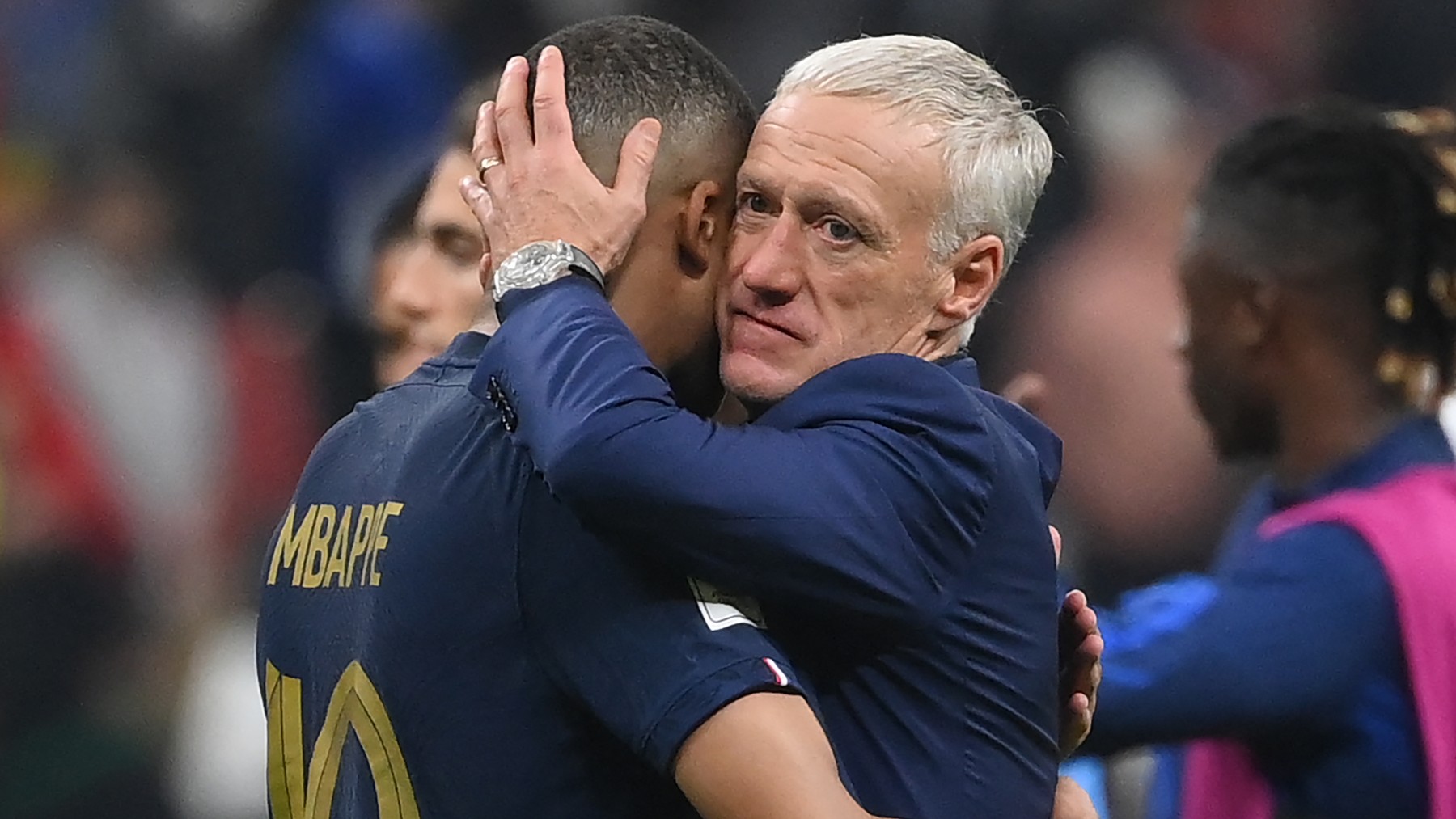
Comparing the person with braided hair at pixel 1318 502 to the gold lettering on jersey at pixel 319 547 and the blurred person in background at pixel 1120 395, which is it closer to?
the gold lettering on jersey at pixel 319 547

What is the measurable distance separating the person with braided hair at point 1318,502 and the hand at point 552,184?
1.19 metres

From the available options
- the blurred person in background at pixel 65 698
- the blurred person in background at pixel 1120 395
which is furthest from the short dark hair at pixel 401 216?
the blurred person in background at pixel 1120 395

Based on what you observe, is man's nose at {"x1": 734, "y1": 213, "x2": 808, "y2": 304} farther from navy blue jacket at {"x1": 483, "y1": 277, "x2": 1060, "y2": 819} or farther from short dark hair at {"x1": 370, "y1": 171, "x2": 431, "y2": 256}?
short dark hair at {"x1": 370, "y1": 171, "x2": 431, "y2": 256}

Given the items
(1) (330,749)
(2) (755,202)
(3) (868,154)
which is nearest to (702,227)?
(2) (755,202)

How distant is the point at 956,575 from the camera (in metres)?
1.69

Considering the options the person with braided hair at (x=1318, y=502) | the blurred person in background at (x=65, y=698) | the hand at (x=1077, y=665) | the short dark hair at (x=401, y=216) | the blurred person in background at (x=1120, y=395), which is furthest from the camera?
the blurred person in background at (x=1120, y=395)

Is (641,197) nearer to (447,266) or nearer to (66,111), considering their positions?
(447,266)

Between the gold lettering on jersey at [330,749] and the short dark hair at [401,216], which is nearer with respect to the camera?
the gold lettering on jersey at [330,749]

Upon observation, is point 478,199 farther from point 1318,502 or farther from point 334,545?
point 1318,502

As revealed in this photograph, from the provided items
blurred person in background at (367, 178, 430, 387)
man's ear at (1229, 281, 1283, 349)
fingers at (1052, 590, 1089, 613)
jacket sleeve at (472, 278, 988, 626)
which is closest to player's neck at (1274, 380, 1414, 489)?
man's ear at (1229, 281, 1283, 349)

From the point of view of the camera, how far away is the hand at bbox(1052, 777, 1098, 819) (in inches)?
74.3

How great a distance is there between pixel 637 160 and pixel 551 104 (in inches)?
3.4

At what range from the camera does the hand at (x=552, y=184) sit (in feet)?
5.61

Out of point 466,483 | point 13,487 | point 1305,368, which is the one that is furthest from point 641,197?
point 13,487
